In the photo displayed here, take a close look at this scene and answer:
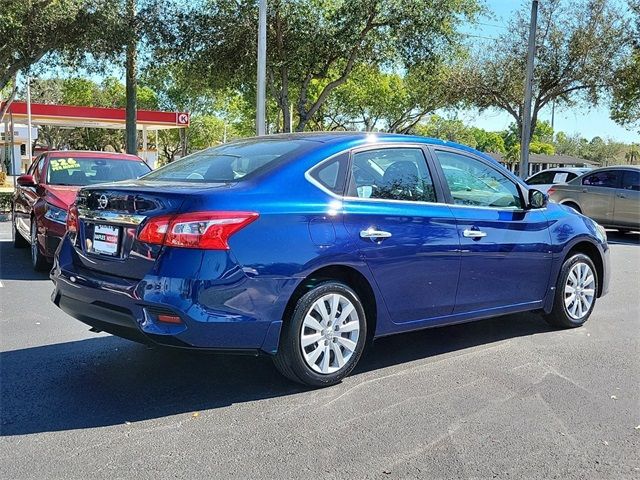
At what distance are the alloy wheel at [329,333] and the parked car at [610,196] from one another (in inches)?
439

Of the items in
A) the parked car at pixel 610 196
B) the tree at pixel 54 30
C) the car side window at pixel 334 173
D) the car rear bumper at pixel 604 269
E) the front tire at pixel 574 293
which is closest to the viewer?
the car side window at pixel 334 173

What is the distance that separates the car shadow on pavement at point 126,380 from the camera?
3.79 m

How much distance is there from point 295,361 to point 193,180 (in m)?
1.42

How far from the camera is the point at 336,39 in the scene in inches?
703

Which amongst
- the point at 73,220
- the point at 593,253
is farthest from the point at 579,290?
the point at 73,220

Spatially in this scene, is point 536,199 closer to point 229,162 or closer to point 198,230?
point 229,162

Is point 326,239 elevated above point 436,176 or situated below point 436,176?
below

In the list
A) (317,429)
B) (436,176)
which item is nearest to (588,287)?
(436,176)

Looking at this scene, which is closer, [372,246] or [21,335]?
[372,246]

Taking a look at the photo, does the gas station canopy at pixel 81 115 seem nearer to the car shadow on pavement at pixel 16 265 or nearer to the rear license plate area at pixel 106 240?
the car shadow on pavement at pixel 16 265

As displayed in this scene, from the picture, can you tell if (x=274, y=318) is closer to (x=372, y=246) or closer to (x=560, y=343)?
(x=372, y=246)

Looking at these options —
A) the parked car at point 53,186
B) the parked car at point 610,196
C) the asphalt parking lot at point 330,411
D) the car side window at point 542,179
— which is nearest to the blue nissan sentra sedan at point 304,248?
the asphalt parking lot at point 330,411

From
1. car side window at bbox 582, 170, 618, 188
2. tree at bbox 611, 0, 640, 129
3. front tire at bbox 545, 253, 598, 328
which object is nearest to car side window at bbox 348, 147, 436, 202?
front tire at bbox 545, 253, 598, 328

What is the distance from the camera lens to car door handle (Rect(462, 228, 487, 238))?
4.94 m
